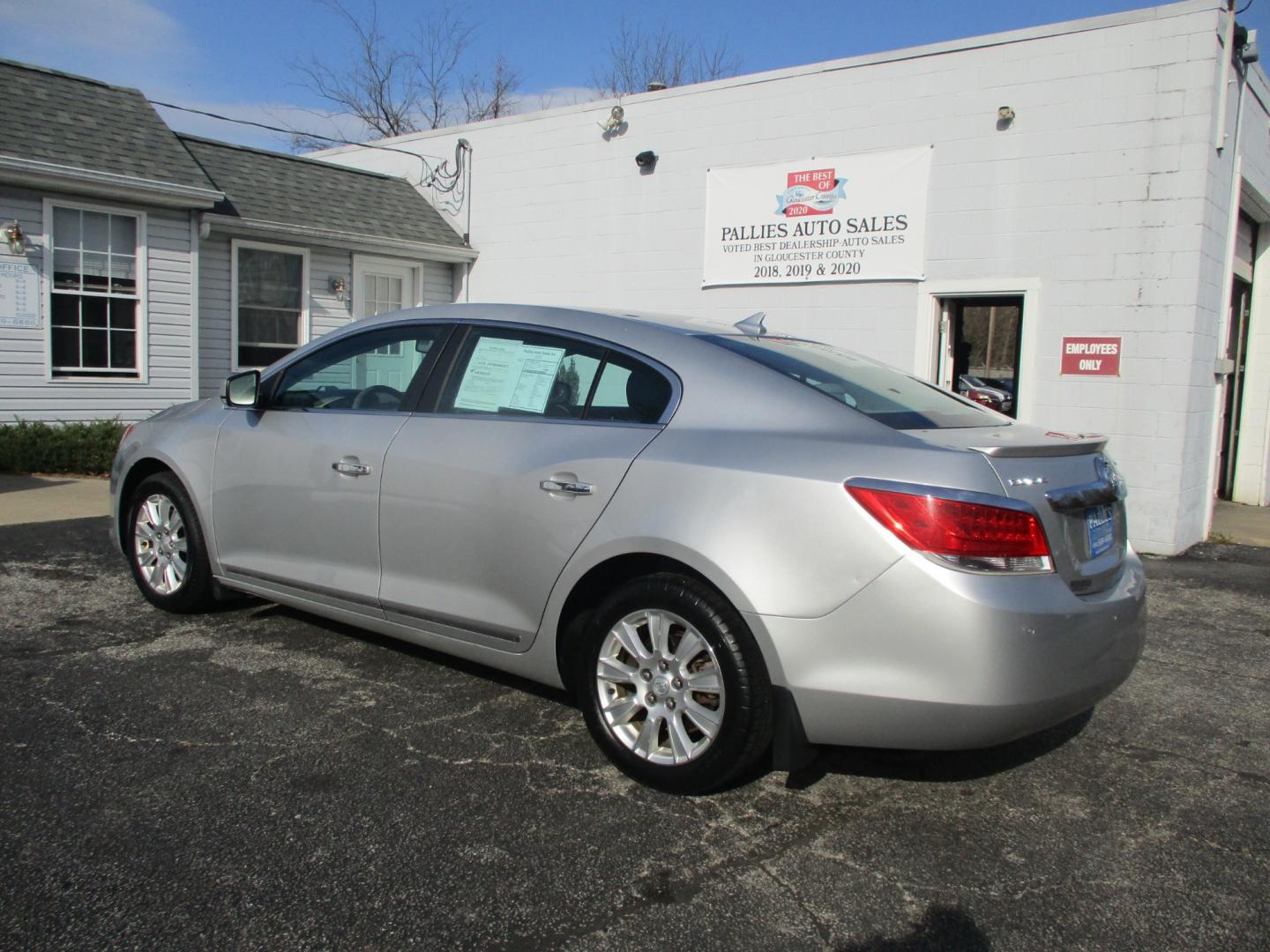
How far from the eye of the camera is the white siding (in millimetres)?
10562

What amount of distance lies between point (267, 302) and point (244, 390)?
29.0ft

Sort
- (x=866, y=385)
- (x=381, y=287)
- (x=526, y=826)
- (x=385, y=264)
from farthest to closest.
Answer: (x=381, y=287) → (x=385, y=264) → (x=866, y=385) → (x=526, y=826)

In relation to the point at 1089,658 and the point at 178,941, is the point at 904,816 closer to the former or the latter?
the point at 1089,658

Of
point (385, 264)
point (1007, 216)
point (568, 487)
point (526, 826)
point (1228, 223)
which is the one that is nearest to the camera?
point (526, 826)

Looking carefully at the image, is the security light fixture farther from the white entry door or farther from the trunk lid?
the trunk lid

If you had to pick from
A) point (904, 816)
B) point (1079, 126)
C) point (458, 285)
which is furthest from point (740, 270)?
point (904, 816)

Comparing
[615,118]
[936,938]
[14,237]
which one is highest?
[615,118]

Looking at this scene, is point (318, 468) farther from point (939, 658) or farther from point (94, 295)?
point (94, 295)

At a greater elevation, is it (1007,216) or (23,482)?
(1007,216)

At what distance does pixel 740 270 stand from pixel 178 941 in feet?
32.3

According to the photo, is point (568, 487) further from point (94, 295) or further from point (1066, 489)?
point (94, 295)

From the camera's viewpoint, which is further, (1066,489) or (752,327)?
(752,327)

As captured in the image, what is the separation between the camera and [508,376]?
13.2 feet

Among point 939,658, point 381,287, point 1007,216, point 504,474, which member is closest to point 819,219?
point 1007,216
